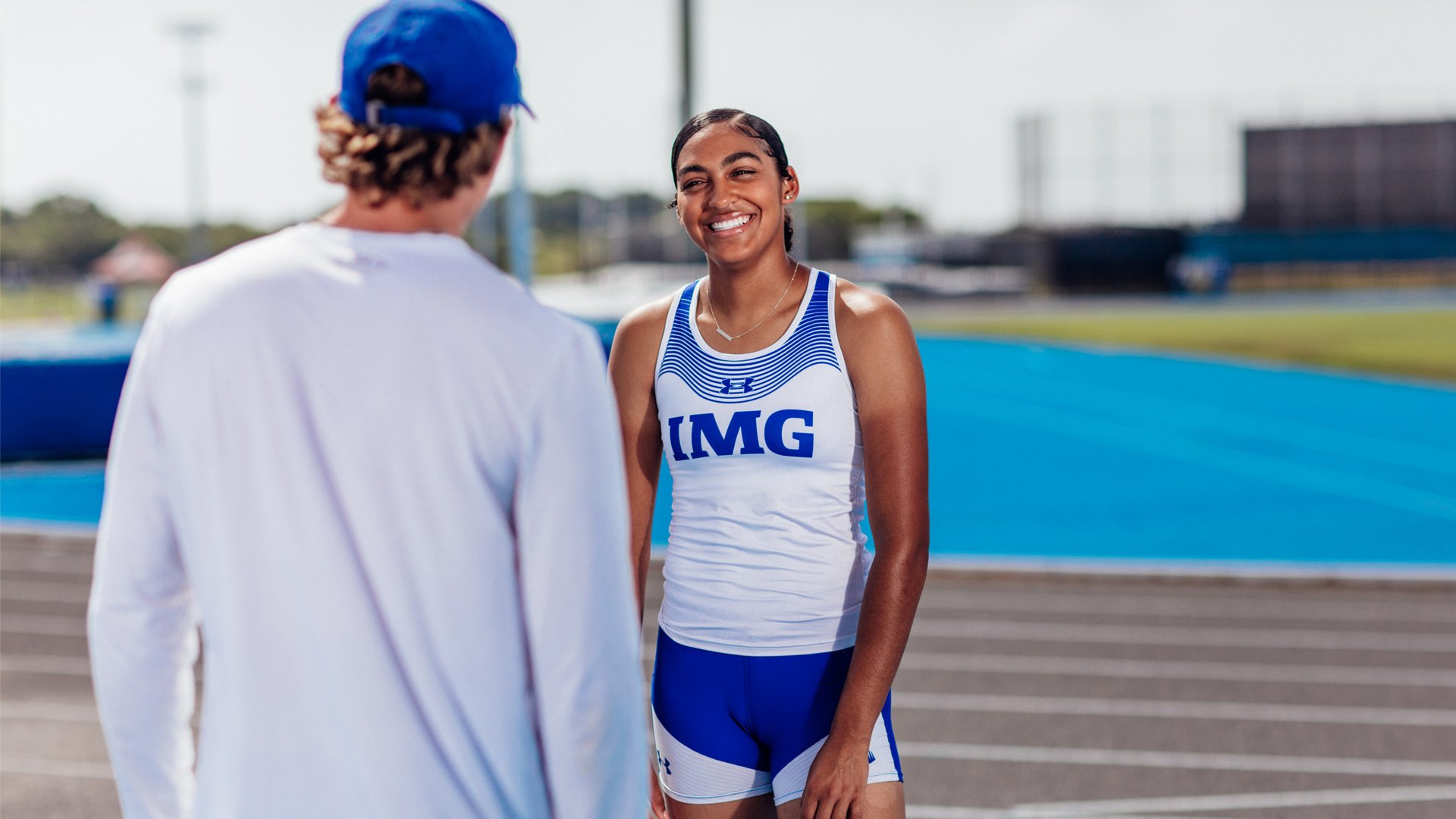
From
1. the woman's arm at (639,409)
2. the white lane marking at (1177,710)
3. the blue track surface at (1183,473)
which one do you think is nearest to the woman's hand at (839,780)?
the woman's arm at (639,409)

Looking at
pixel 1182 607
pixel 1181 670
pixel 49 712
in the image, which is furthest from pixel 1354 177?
pixel 49 712

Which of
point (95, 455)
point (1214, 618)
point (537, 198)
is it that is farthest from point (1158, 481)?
point (537, 198)

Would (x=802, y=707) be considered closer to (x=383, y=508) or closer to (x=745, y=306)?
(x=745, y=306)

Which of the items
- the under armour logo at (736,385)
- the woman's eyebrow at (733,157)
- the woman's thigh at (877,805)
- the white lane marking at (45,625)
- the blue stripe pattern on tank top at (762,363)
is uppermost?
the woman's eyebrow at (733,157)

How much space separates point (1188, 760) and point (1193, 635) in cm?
190

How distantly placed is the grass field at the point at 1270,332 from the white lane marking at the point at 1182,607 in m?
15.3

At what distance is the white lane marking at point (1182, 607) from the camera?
24.2 feet

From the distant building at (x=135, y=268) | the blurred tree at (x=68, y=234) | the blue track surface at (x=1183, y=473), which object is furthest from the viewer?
the blurred tree at (x=68, y=234)

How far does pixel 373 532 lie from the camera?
1355 mm

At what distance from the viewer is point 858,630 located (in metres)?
2.27

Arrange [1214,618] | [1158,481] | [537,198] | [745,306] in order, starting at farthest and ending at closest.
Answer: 1. [537,198]
2. [1158,481]
3. [1214,618]
4. [745,306]

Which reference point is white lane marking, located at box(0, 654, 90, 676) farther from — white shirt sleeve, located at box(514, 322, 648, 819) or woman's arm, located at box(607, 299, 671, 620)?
white shirt sleeve, located at box(514, 322, 648, 819)

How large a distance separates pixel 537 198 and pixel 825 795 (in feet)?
263

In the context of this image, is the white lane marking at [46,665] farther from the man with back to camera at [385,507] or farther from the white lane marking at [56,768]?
the man with back to camera at [385,507]
